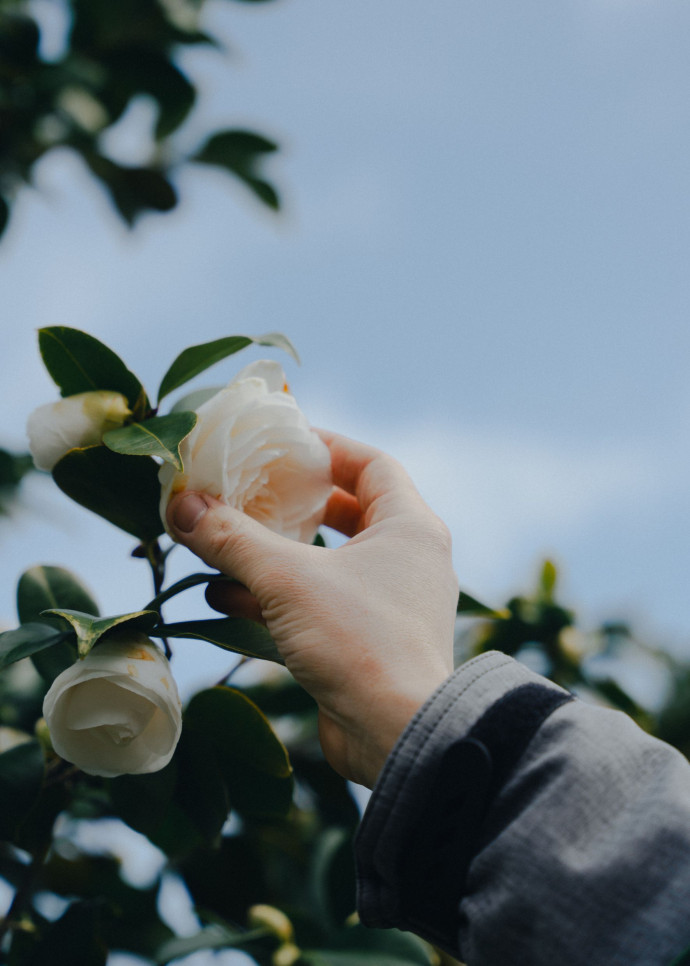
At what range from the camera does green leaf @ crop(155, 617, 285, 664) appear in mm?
857

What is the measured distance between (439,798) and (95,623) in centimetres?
32

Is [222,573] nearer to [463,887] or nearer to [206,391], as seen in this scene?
[206,391]

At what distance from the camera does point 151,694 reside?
0.78m

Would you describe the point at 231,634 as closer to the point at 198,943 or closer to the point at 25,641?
the point at 25,641

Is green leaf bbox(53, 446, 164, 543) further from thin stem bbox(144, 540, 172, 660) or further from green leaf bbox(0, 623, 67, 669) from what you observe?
green leaf bbox(0, 623, 67, 669)

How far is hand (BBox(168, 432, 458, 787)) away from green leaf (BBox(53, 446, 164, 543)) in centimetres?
4

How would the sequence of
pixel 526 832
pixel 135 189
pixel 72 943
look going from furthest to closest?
pixel 135 189 < pixel 72 943 < pixel 526 832

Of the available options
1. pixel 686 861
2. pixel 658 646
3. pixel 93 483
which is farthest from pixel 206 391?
pixel 658 646

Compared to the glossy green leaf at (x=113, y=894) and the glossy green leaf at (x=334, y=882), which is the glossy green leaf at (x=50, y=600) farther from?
the glossy green leaf at (x=334, y=882)

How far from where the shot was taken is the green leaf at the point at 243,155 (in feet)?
5.78

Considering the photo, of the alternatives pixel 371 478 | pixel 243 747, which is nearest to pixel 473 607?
pixel 371 478

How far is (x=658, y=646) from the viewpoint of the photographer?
1.61 m

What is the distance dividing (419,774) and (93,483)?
456mm

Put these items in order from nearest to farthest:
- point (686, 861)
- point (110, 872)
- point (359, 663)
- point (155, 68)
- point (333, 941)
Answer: point (686, 861)
point (359, 663)
point (333, 941)
point (110, 872)
point (155, 68)
